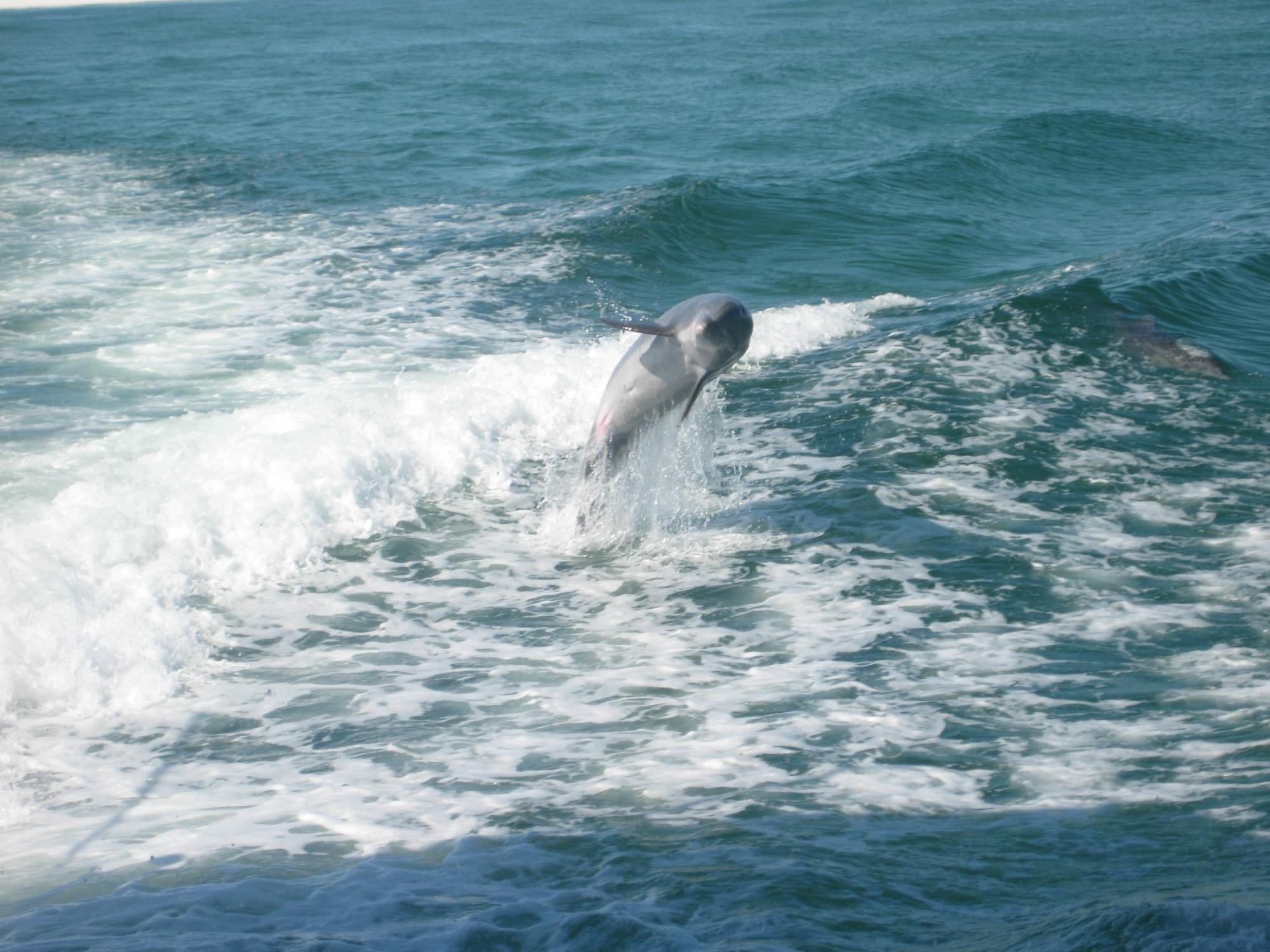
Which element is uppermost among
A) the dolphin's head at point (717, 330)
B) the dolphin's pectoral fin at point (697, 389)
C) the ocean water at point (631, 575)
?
the dolphin's head at point (717, 330)

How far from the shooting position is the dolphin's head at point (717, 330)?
8477 millimetres

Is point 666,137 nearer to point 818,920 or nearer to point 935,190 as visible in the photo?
point 935,190

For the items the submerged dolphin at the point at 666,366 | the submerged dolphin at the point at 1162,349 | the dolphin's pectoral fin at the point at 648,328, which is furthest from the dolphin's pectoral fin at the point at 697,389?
the submerged dolphin at the point at 1162,349

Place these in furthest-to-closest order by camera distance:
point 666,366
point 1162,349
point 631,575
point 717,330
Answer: point 1162,349 < point 631,575 < point 666,366 < point 717,330

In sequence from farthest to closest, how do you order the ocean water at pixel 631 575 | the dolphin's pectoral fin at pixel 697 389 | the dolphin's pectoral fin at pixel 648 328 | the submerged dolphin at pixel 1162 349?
the submerged dolphin at pixel 1162 349
the dolphin's pectoral fin at pixel 697 389
the dolphin's pectoral fin at pixel 648 328
the ocean water at pixel 631 575

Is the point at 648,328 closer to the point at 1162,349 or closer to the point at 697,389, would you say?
the point at 697,389

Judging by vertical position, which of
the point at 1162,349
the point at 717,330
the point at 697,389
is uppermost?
the point at 717,330

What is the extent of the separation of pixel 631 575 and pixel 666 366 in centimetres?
167

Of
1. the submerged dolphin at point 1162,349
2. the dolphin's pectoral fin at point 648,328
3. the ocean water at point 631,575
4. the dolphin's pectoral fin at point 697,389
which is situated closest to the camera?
the ocean water at point 631,575

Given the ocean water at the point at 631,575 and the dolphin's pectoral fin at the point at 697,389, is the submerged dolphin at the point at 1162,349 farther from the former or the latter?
the dolphin's pectoral fin at the point at 697,389

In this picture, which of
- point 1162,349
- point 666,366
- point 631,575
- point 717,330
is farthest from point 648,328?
point 1162,349

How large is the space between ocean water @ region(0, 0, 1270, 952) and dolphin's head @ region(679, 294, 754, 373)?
1273 mm

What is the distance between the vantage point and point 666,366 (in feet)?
29.8

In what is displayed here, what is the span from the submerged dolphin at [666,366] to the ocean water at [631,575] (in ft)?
1.31
